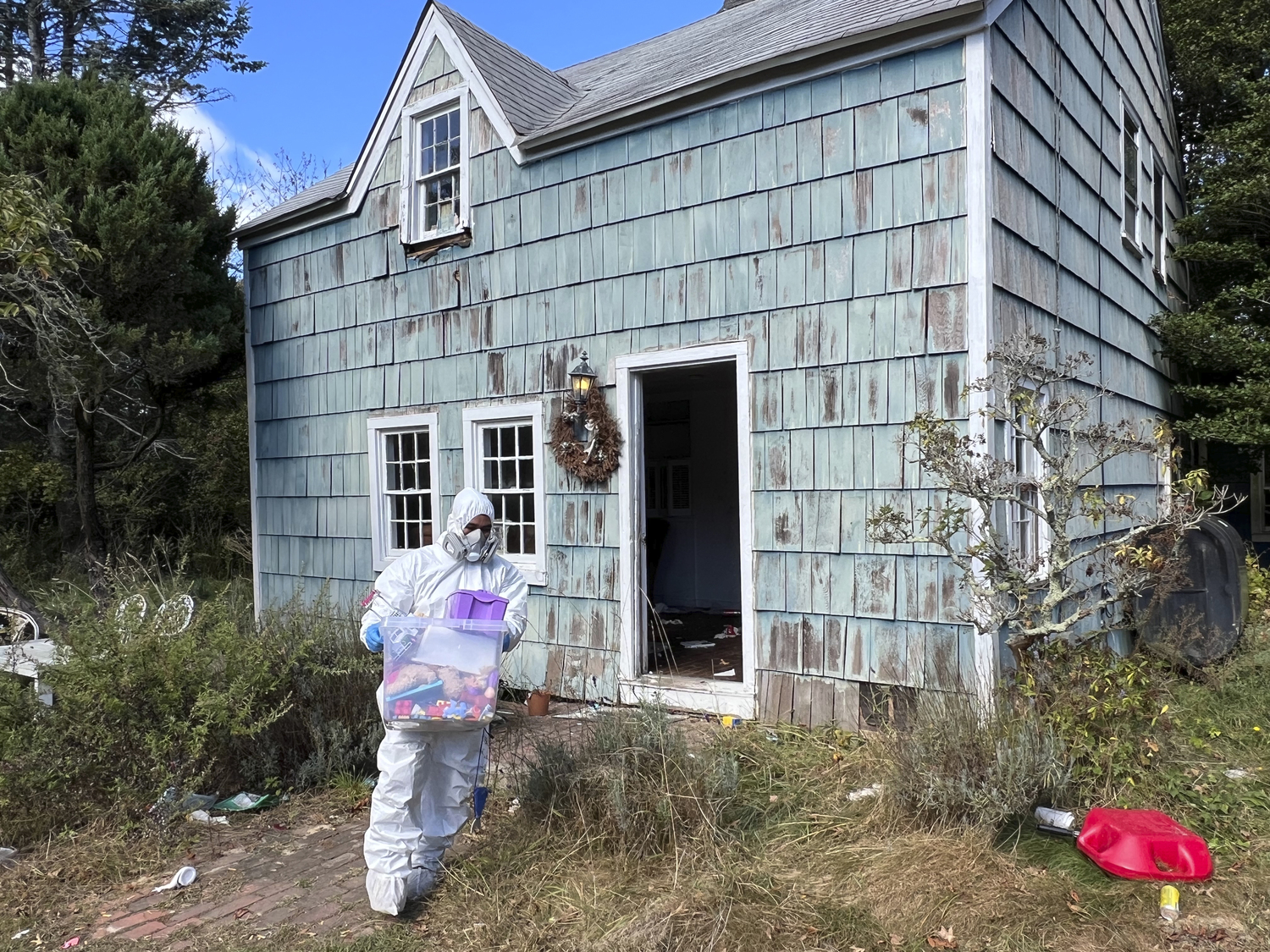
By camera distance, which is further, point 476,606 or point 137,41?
point 137,41

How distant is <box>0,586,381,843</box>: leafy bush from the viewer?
4.90m

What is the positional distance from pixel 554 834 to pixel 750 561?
106 inches

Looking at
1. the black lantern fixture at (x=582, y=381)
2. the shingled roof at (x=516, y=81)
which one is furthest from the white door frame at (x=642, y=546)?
the shingled roof at (x=516, y=81)

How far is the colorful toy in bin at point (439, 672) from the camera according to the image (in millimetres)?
3707

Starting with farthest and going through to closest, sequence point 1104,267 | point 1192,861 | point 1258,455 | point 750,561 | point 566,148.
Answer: point 1258,455 < point 1104,267 < point 566,148 < point 750,561 < point 1192,861

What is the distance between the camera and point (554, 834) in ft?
14.0

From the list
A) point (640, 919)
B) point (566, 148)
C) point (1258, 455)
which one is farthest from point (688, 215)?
point (1258, 455)

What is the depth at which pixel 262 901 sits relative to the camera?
4.15 m

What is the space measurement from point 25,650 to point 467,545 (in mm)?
4587

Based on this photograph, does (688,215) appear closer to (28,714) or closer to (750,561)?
(750,561)

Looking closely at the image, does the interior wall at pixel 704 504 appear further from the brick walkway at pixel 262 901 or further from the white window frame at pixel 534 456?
the brick walkway at pixel 262 901

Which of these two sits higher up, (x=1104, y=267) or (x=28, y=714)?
(x=1104, y=267)

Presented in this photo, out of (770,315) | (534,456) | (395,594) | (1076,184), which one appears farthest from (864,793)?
(1076,184)

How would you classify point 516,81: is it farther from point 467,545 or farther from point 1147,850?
point 1147,850
